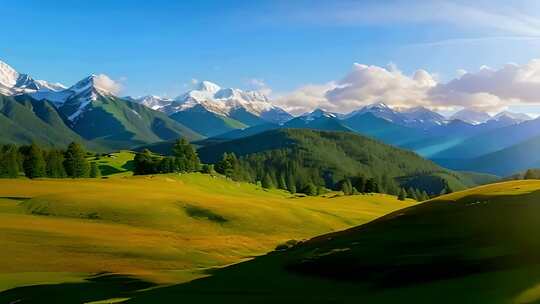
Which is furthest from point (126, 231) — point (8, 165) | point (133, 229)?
point (8, 165)

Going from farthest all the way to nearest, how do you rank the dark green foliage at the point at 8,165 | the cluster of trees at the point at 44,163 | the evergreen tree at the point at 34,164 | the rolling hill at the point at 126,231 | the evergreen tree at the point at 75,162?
the evergreen tree at the point at 75,162 → the evergreen tree at the point at 34,164 → the cluster of trees at the point at 44,163 → the dark green foliage at the point at 8,165 → the rolling hill at the point at 126,231

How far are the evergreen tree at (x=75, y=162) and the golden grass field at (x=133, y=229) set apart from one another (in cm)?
4332

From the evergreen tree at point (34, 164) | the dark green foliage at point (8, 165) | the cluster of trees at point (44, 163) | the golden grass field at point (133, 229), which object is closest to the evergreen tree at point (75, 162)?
the cluster of trees at point (44, 163)

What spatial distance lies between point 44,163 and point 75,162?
11.8 meters

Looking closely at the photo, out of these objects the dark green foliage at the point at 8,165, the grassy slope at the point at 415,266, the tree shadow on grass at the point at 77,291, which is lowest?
the tree shadow on grass at the point at 77,291

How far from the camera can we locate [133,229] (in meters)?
83.8

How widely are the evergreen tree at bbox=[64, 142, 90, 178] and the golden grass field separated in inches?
1706

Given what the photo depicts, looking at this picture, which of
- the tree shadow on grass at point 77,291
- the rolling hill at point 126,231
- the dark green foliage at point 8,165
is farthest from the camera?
the dark green foliage at point 8,165

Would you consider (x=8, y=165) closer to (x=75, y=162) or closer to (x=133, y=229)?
(x=75, y=162)

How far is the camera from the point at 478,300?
2691cm

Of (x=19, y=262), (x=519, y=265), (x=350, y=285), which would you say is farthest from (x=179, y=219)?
(x=519, y=265)

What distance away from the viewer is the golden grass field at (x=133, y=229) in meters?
56.3

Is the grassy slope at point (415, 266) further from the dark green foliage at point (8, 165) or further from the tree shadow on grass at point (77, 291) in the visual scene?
the dark green foliage at point (8, 165)

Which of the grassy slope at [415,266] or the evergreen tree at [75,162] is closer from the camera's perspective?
the grassy slope at [415,266]
